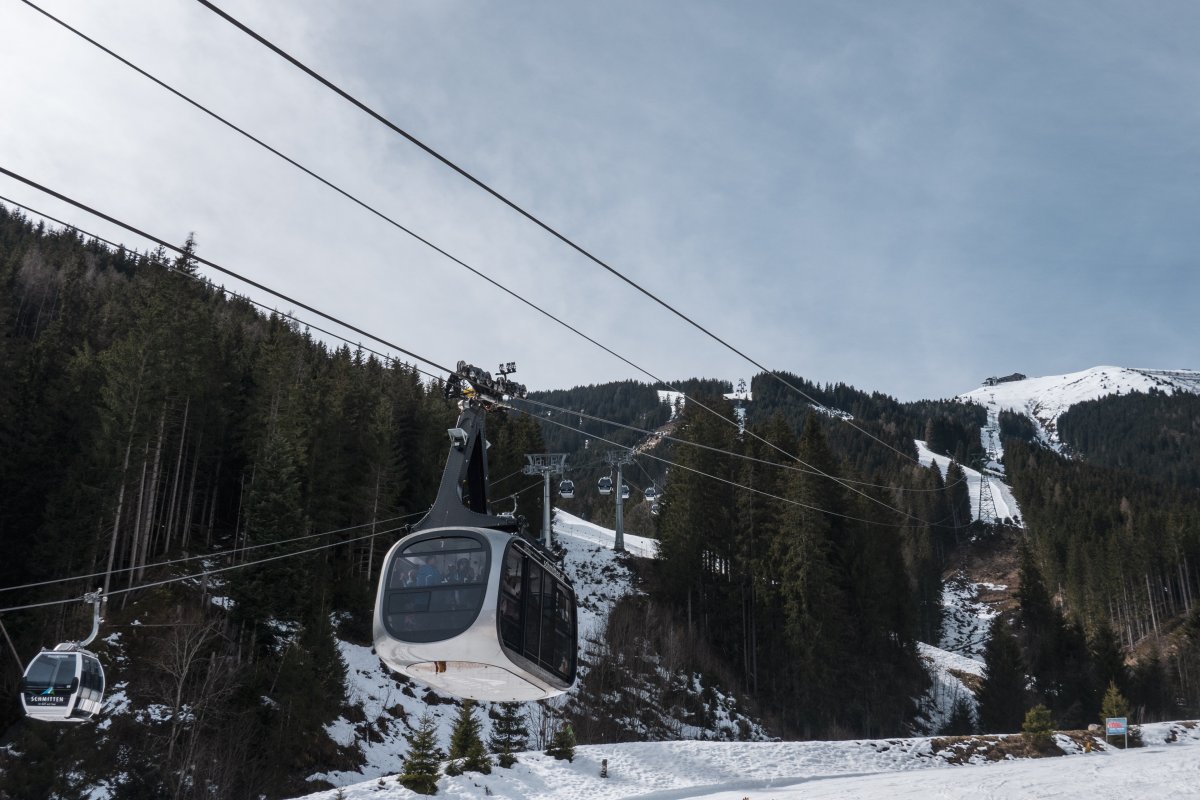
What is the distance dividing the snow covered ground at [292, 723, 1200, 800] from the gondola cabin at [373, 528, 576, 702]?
41.5ft

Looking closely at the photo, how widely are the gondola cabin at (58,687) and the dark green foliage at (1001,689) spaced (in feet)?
167

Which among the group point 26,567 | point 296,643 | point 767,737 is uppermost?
point 26,567

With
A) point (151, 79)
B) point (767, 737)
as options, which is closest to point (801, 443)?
point (767, 737)

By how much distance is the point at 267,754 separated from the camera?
2991 centimetres

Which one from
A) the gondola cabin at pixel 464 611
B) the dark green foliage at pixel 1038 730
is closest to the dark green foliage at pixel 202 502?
the gondola cabin at pixel 464 611

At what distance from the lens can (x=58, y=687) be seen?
17.6m

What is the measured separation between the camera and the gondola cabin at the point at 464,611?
11977 mm

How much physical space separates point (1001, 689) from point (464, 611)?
51113 mm

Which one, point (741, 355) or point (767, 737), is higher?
point (741, 355)

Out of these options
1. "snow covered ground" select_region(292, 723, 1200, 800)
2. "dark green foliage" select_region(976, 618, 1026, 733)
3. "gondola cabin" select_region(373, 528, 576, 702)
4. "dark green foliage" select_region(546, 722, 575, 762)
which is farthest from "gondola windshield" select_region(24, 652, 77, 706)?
"dark green foliage" select_region(976, 618, 1026, 733)

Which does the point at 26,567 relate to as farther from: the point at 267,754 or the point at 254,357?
the point at 254,357

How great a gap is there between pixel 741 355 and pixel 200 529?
42.1m

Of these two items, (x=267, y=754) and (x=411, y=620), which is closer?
(x=411, y=620)

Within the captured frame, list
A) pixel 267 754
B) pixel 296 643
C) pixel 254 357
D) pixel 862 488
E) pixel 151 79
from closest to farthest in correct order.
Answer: pixel 151 79
pixel 267 754
pixel 296 643
pixel 254 357
pixel 862 488
